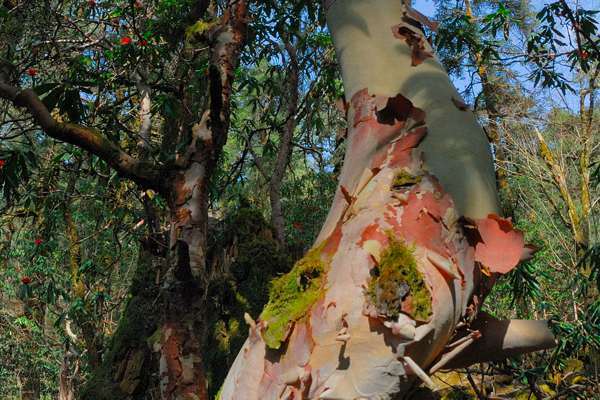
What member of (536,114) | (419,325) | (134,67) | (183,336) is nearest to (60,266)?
(134,67)

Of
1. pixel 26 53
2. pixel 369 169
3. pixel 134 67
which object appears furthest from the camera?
pixel 26 53

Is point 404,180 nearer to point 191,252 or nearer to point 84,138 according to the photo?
point 191,252

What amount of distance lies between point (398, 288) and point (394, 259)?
0.06 m

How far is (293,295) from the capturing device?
1002 millimetres

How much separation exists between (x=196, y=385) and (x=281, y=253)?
2.64 meters

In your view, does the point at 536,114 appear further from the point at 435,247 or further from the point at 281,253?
the point at 435,247

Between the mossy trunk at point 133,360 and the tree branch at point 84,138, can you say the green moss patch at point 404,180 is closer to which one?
the tree branch at point 84,138

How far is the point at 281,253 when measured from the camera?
463 cm

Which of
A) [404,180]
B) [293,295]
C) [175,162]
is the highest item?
[175,162]

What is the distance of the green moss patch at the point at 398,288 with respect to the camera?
0.88 m

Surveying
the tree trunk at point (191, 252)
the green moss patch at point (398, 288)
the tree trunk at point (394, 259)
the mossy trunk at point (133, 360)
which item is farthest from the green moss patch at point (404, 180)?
the mossy trunk at point (133, 360)

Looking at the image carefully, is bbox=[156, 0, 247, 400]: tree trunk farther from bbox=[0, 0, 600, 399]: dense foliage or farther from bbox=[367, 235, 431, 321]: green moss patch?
bbox=[367, 235, 431, 321]: green moss patch

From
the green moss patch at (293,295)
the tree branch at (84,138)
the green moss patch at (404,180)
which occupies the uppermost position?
the tree branch at (84,138)

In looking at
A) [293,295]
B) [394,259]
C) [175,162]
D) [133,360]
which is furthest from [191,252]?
[133,360]
